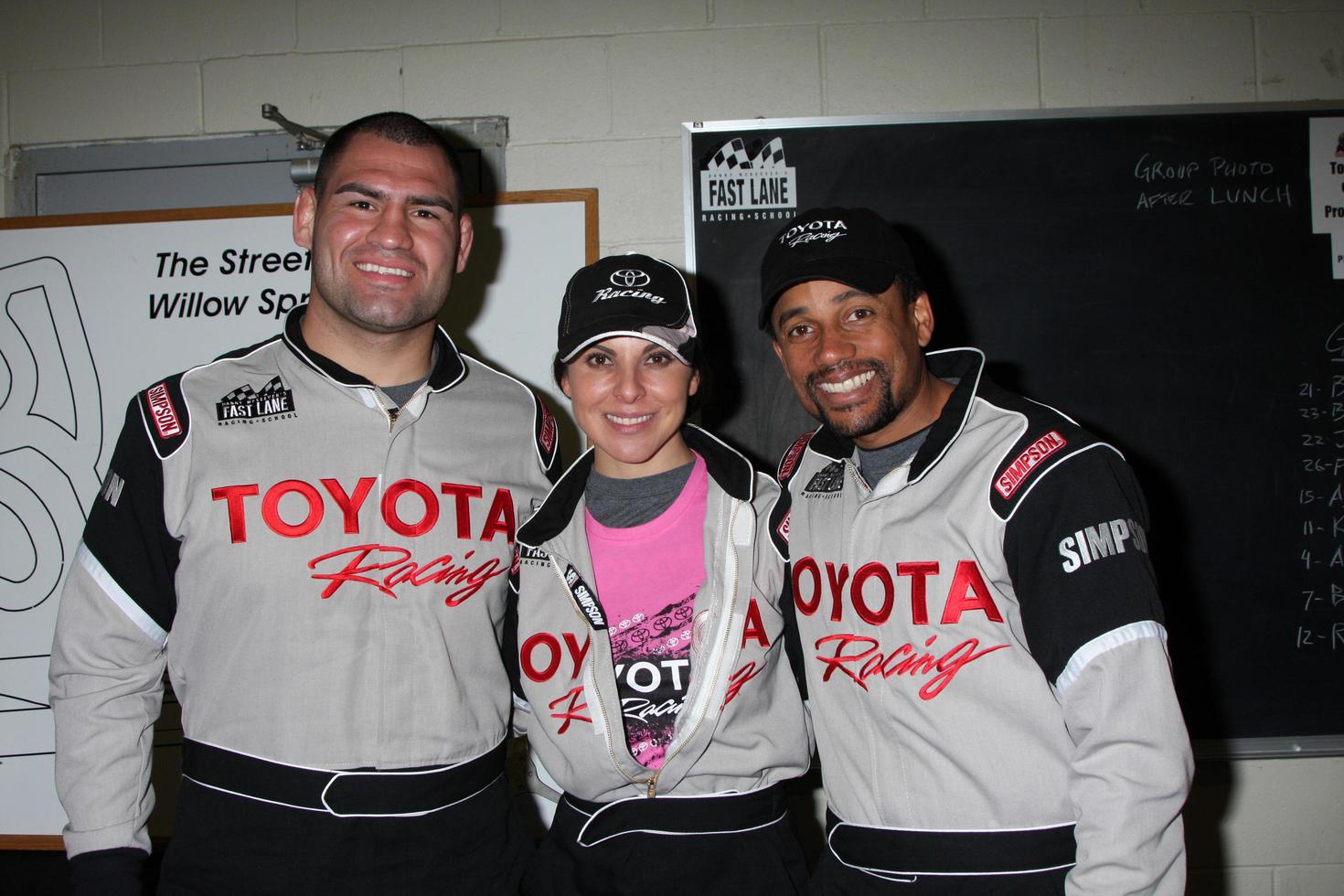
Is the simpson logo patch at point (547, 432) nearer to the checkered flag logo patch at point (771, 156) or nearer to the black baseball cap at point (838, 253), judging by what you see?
the black baseball cap at point (838, 253)

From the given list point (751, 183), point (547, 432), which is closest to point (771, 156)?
point (751, 183)

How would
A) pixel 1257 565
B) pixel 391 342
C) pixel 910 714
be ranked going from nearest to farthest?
pixel 910 714
pixel 391 342
pixel 1257 565

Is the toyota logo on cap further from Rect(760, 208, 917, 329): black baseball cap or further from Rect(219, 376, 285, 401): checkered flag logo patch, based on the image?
Rect(219, 376, 285, 401): checkered flag logo patch

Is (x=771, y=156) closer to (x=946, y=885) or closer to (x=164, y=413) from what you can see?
Result: (x=164, y=413)

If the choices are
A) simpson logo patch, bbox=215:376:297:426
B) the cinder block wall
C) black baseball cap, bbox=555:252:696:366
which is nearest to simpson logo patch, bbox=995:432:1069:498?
black baseball cap, bbox=555:252:696:366

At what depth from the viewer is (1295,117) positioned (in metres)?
2.12

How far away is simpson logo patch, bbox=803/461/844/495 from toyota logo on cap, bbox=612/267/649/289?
0.43m

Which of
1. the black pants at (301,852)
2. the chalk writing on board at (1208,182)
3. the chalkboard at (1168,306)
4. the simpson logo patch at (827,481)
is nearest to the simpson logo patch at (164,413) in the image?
the black pants at (301,852)

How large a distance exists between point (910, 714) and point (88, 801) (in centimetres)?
123

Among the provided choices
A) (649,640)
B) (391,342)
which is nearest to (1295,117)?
(649,640)

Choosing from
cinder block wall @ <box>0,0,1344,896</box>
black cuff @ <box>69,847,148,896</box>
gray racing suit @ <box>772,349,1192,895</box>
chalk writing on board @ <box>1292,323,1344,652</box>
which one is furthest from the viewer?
cinder block wall @ <box>0,0,1344,896</box>

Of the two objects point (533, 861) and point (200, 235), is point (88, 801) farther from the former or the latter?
point (200, 235)

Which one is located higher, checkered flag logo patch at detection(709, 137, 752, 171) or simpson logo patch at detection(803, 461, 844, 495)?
checkered flag logo patch at detection(709, 137, 752, 171)

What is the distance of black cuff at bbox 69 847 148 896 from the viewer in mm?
1272
